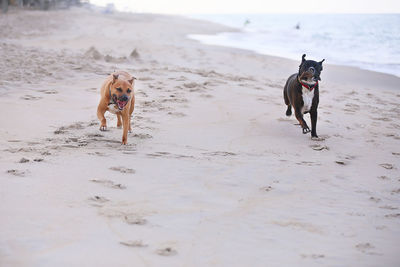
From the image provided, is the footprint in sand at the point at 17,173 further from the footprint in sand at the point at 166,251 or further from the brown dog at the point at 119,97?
the footprint in sand at the point at 166,251

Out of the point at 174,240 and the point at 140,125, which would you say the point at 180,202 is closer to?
the point at 174,240

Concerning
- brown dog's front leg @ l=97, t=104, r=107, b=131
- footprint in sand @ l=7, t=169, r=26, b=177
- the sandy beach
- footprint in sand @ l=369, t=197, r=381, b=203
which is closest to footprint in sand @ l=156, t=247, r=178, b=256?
the sandy beach

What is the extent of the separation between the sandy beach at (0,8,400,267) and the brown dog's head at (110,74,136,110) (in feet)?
1.69

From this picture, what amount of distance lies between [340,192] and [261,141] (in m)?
1.68

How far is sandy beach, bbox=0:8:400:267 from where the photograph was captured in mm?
2867

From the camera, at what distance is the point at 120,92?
498cm

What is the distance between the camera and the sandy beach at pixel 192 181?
2.87 metres

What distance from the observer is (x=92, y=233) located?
2.91 meters

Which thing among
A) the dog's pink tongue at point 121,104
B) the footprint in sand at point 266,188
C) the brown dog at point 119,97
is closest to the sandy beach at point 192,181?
the footprint in sand at point 266,188

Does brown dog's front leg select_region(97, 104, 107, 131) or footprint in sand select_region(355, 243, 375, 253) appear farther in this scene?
brown dog's front leg select_region(97, 104, 107, 131)

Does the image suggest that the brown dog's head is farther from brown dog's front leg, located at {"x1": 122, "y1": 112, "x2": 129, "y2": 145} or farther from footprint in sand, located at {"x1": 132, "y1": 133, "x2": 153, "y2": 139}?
footprint in sand, located at {"x1": 132, "y1": 133, "x2": 153, "y2": 139}

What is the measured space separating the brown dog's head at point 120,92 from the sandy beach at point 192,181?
0.51 m

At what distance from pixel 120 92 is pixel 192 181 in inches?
61.4

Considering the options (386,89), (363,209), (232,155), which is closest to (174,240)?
(363,209)
